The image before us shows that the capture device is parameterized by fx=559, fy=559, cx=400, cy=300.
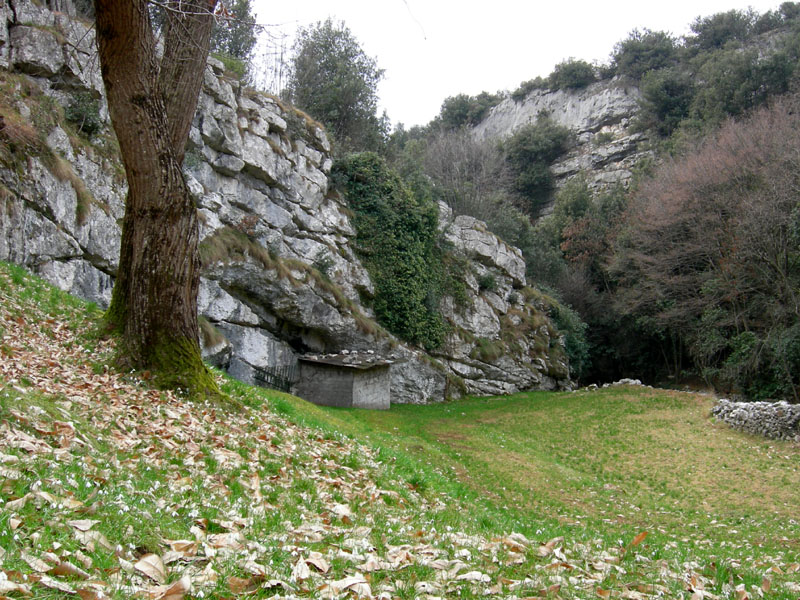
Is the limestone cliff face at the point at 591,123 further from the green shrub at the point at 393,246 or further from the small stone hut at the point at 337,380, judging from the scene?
the small stone hut at the point at 337,380

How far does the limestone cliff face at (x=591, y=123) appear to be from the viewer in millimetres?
55031

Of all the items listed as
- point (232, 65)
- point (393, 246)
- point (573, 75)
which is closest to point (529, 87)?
point (573, 75)

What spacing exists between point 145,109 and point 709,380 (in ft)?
106

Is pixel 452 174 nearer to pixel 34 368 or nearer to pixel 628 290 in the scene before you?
pixel 628 290

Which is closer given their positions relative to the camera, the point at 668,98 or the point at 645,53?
the point at 668,98

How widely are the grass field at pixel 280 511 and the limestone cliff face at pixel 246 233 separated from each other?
331cm

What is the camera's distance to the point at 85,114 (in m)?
16.3

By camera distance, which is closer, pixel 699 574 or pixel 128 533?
pixel 128 533

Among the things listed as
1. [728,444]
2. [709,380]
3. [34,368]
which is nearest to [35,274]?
[34,368]

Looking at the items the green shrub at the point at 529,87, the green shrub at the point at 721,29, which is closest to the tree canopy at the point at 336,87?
the green shrub at the point at 529,87

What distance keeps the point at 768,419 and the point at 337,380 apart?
1493 cm

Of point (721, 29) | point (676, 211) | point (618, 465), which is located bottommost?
point (618, 465)

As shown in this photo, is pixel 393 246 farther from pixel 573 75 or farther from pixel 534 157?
pixel 573 75

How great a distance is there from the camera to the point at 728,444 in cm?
1811
